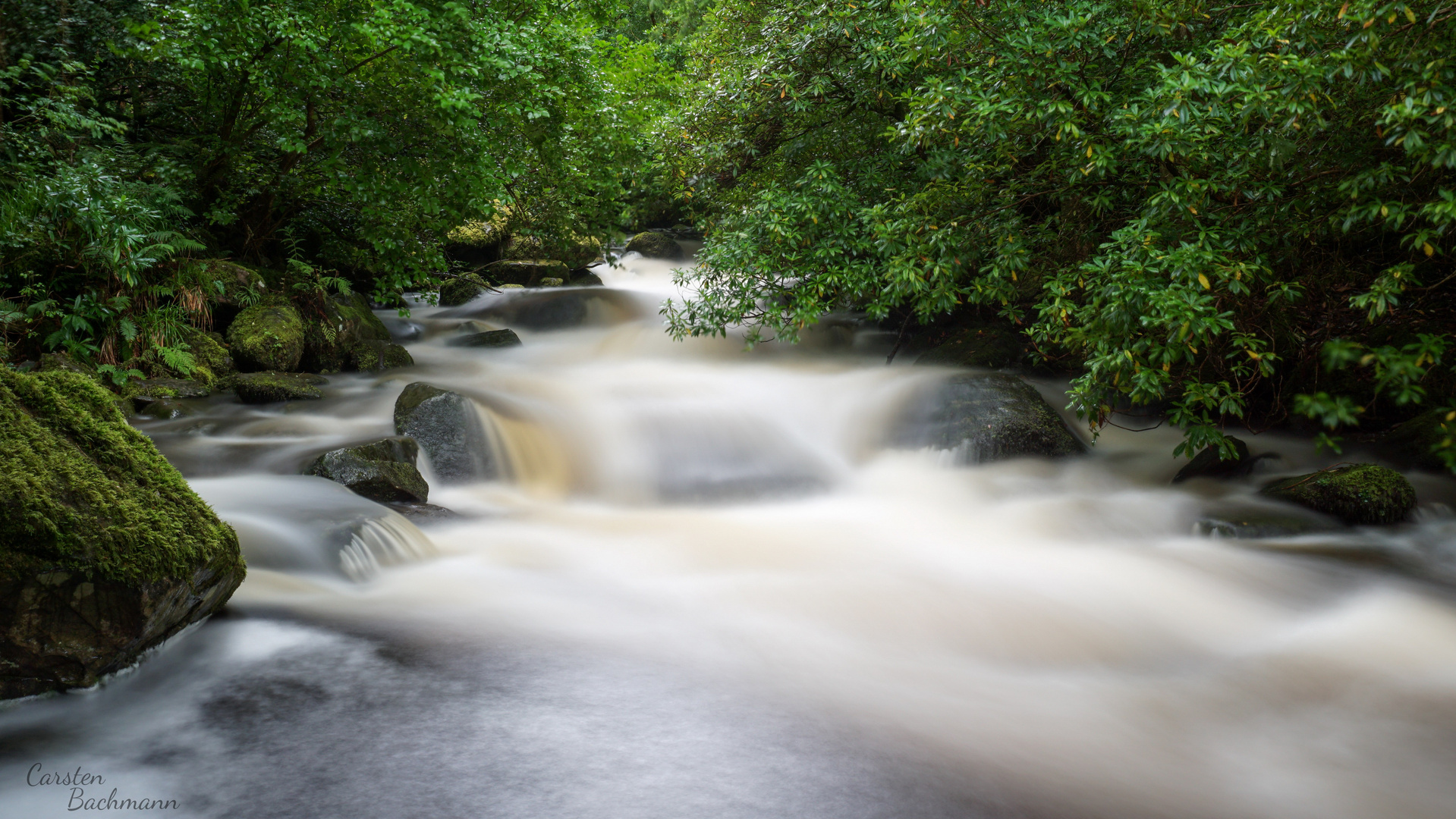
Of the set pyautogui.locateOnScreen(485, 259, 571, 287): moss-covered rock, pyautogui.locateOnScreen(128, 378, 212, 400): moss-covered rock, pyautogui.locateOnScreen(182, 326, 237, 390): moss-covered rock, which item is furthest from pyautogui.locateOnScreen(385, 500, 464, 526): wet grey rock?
pyautogui.locateOnScreen(485, 259, 571, 287): moss-covered rock

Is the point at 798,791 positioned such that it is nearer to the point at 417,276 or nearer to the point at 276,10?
the point at 276,10

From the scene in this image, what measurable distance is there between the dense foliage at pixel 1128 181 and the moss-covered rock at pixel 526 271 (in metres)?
7.79

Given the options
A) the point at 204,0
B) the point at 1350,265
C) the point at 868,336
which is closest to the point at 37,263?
the point at 204,0

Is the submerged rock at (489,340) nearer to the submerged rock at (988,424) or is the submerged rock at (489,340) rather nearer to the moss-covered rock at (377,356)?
the moss-covered rock at (377,356)

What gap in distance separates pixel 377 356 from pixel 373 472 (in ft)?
16.2

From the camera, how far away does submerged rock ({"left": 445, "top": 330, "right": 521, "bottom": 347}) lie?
41.1 ft

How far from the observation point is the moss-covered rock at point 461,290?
14734 mm

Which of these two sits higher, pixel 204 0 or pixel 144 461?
pixel 204 0

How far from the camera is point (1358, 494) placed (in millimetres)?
6438

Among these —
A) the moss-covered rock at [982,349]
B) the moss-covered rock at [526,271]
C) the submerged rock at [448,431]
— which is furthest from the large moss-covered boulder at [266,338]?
the moss-covered rock at [982,349]

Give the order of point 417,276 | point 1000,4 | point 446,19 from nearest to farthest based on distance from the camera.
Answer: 1. point 1000,4
2. point 446,19
3. point 417,276

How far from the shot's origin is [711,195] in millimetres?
11375

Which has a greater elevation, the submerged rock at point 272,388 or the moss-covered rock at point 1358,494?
the submerged rock at point 272,388

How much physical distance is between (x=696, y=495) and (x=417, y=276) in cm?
565
